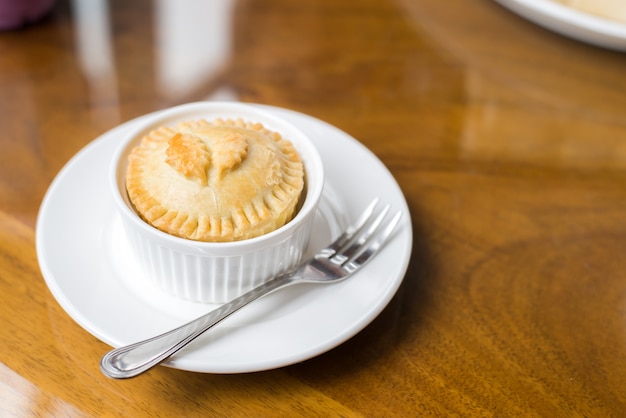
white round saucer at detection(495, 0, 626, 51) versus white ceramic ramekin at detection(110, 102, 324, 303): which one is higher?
white round saucer at detection(495, 0, 626, 51)

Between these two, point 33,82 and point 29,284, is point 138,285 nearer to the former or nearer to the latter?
point 29,284

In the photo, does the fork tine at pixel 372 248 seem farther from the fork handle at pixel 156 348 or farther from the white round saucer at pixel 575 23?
the white round saucer at pixel 575 23

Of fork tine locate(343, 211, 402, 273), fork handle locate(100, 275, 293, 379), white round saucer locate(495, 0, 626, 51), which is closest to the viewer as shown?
fork handle locate(100, 275, 293, 379)

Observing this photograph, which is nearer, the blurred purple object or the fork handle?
the fork handle

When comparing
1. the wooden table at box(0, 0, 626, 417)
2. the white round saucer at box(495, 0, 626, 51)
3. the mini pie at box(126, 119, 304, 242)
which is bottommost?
the wooden table at box(0, 0, 626, 417)

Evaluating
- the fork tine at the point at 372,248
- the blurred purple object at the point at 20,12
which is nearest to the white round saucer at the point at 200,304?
the fork tine at the point at 372,248

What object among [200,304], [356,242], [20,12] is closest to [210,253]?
[200,304]

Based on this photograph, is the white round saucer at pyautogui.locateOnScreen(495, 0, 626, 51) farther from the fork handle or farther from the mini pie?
the fork handle

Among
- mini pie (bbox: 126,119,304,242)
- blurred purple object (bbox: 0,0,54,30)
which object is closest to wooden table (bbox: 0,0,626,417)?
blurred purple object (bbox: 0,0,54,30)
